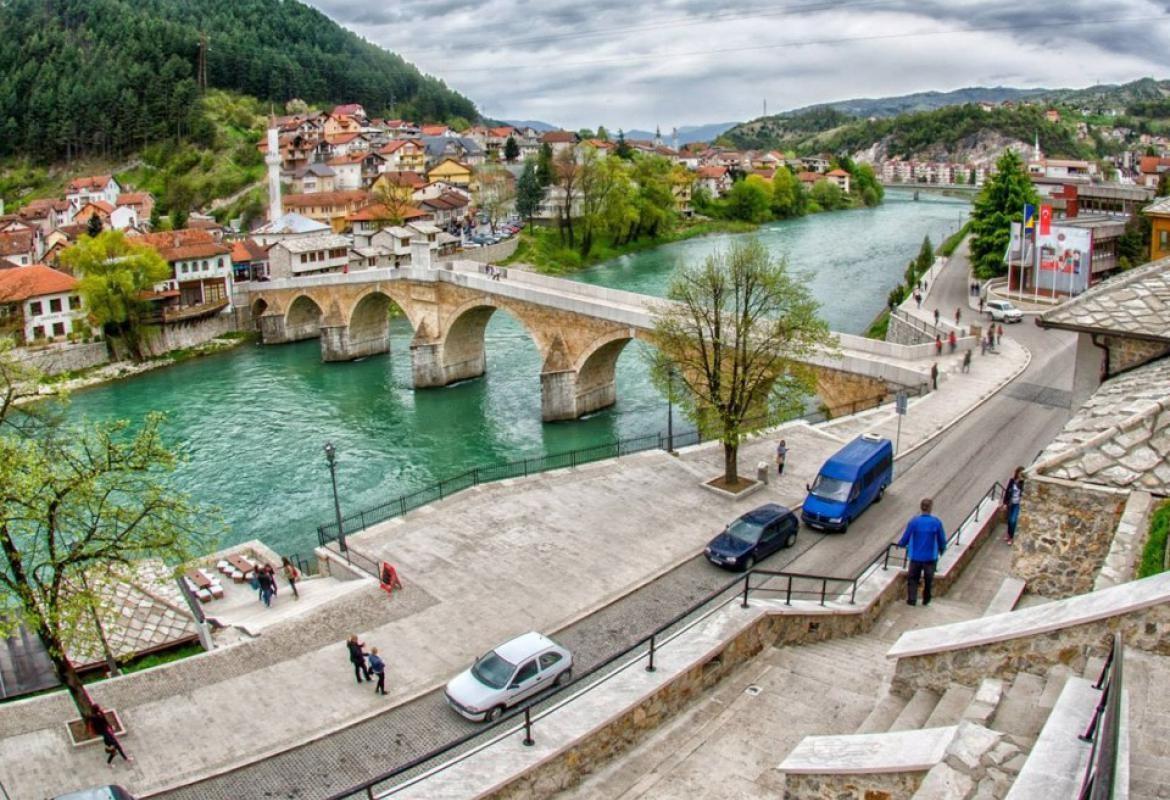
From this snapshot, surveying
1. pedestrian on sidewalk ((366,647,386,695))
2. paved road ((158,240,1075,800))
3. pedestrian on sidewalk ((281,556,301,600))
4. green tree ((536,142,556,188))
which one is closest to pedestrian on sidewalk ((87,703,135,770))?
paved road ((158,240,1075,800))

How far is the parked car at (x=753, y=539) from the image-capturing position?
14703 mm

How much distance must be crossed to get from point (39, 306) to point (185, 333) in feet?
21.4

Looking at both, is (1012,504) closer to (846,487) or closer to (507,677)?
(846,487)

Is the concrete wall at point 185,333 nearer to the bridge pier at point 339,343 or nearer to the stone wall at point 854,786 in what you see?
the bridge pier at point 339,343

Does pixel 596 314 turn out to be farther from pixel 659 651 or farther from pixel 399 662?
pixel 659 651

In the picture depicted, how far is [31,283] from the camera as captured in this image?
135 ft

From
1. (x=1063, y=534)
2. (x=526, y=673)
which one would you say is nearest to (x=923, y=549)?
(x=1063, y=534)

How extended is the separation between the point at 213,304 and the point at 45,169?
2255 inches

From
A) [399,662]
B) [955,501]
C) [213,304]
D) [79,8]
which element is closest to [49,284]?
[213,304]

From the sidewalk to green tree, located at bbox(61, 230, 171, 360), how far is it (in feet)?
102

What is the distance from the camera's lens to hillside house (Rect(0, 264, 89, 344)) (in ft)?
132

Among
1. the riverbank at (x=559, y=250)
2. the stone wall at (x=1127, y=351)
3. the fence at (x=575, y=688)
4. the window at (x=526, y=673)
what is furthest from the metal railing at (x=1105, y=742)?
the riverbank at (x=559, y=250)

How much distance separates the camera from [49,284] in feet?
136

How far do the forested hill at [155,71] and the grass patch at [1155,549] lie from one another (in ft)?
318
